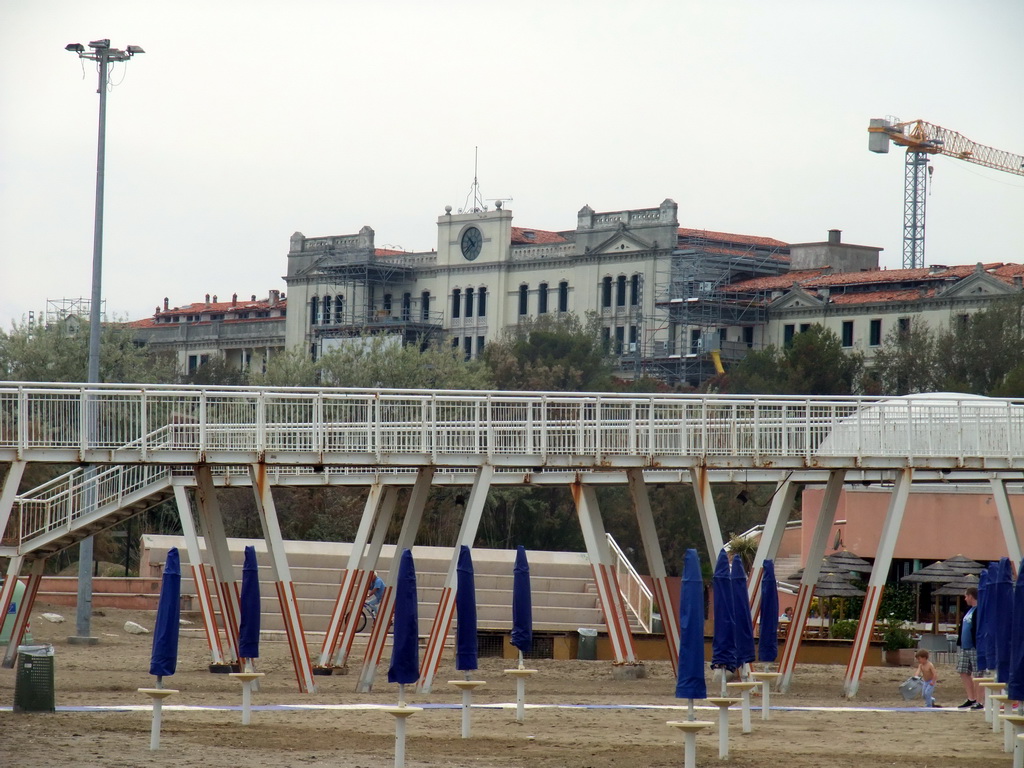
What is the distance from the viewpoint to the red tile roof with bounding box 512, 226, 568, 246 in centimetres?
9962

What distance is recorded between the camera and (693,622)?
19734mm

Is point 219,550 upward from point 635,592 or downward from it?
upward

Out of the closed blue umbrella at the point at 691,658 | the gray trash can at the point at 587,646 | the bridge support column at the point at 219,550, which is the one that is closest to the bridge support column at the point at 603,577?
the gray trash can at the point at 587,646

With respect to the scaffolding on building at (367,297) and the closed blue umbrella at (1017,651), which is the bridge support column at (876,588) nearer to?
the closed blue umbrella at (1017,651)

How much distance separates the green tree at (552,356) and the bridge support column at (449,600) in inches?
2019

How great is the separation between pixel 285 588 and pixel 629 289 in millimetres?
68691

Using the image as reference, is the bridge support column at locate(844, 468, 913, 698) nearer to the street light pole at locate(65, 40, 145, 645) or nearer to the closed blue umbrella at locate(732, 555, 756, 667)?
the closed blue umbrella at locate(732, 555, 756, 667)

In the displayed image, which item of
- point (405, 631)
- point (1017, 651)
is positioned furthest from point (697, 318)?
point (1017, 651)

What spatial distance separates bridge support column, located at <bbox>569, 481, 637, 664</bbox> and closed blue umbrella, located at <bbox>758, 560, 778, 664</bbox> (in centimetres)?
347

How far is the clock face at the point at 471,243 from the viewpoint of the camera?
99562 mm

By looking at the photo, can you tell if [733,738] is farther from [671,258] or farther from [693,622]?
[671,258]

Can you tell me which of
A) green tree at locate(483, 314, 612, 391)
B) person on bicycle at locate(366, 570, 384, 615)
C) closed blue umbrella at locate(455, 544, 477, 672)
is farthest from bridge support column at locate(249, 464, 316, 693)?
green tree at locate(483, 314, 612, 391)

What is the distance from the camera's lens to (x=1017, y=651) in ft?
60.3

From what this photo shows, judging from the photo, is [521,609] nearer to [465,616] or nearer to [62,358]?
[465,616]
